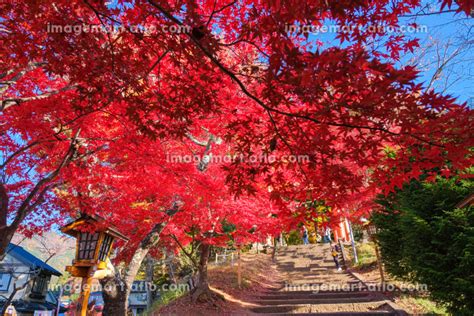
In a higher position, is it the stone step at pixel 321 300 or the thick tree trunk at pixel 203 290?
the thick tree trunk at pixel 203 290

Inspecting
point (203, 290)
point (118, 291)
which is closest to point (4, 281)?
point (203, 290)

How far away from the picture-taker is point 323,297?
34.1ft

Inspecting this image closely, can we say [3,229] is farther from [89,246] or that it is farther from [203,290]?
[203,290]

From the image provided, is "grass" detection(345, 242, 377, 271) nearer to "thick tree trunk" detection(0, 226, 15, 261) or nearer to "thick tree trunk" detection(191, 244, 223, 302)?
"thick tree trunk" detection(191, 244, 223, 302)

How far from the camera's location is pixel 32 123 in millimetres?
6176

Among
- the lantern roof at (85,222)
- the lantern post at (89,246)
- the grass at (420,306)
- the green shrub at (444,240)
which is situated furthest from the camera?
the grass at (420,306)

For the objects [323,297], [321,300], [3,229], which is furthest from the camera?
[323,297]

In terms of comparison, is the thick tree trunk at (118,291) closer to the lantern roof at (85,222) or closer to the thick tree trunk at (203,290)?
the lantern roof at (85,222)

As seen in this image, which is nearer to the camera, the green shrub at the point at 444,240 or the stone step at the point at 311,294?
the green shrub at the point at 444,240

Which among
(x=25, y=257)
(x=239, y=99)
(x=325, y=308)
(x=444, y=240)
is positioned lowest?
(x=325, y=308)

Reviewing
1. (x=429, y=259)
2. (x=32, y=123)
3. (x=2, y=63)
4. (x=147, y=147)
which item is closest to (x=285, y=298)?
(x=429, y=259)

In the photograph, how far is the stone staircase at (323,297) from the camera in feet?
27.8

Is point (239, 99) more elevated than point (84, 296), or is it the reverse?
point (239, 99)

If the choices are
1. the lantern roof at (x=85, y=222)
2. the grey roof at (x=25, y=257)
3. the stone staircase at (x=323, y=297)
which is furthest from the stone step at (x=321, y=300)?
the grey roof at (x=25, y=257)
